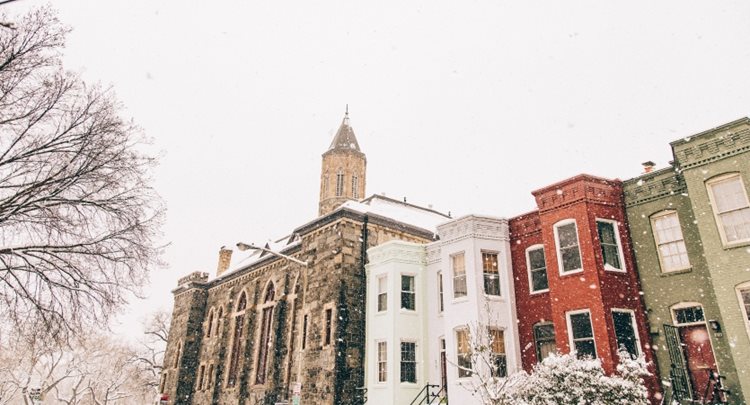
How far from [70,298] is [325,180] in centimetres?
2958

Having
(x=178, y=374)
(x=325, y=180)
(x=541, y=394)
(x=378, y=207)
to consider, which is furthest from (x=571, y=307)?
(x=178, y=374)

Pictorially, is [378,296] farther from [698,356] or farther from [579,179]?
[698,356]

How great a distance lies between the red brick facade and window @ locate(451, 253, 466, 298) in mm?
2131

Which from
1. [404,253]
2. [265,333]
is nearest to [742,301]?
[404,253]

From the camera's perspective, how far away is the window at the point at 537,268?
1792cm

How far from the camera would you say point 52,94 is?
11578mm

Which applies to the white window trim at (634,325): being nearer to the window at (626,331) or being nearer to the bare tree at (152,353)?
the window at (626,331)

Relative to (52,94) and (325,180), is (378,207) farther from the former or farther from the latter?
(52,94)

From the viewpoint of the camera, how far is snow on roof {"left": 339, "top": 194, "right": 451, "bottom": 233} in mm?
25695

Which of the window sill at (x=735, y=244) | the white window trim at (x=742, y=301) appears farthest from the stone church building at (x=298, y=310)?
the window sill at (x=735, y=244)

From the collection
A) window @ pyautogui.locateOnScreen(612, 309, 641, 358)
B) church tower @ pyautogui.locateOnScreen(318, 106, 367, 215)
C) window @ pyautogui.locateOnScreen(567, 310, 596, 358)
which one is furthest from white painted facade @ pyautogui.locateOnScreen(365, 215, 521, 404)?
church tower @ pyautogui.locateOnScreen(318, 106, 367, 215)

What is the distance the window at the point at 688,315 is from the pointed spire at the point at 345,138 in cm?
3090

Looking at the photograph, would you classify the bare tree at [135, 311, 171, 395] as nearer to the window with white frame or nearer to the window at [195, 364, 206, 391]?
the window at [195, 364, 206, 391]

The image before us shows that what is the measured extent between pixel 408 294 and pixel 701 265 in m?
11.7
